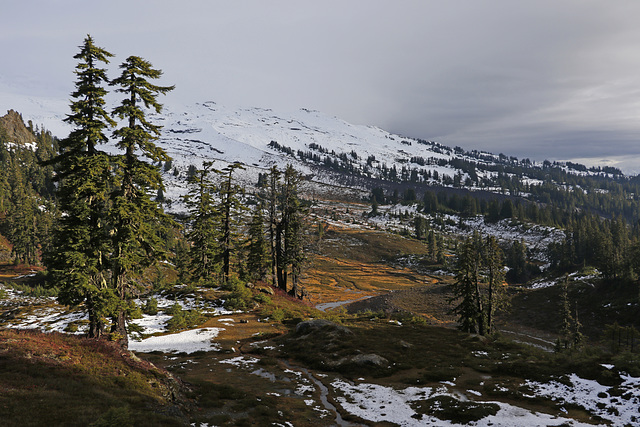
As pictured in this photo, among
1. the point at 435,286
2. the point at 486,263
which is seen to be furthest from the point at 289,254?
the point at 435,286

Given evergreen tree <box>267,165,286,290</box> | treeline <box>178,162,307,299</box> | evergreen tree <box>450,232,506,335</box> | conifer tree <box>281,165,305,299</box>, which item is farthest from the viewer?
conifer tree <box>281,165,305,299</box>

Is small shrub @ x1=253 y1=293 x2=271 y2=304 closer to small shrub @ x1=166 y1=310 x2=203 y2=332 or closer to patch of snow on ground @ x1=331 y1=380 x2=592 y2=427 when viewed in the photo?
small shrub @ x1=166 y1=310 x2=203 y2=332

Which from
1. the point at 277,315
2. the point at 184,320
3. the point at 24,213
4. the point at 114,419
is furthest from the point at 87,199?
the point at 24,213

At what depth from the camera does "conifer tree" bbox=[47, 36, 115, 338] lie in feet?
70.6

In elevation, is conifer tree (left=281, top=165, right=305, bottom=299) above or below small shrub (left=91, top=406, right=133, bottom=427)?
above

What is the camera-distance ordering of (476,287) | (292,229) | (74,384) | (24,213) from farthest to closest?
(24,213) < (292,229) < (476,287) < (74,384)

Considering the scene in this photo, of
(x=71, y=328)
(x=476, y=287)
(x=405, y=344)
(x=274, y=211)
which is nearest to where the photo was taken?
(x=405, y=344)

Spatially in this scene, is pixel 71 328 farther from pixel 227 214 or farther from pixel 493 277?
pixel 493 277

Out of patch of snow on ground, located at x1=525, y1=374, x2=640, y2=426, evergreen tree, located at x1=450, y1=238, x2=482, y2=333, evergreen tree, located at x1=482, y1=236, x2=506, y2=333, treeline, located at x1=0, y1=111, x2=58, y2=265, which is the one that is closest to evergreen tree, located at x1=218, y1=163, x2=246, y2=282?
evergreen tree, located at x1=450, y1=238, x2=482, y2=333

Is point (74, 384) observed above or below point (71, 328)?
above

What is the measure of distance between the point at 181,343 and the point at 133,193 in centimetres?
1752

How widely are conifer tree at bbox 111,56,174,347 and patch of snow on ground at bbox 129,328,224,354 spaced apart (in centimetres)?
923

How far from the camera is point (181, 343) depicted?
32.9 meters

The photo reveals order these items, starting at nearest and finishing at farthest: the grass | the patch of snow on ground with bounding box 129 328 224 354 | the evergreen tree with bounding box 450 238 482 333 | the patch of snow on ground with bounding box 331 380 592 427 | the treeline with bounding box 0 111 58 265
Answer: the grass, the patch of snow on ground with bounding box 331 380 592 427, the patch of snow on ground with bounding box 129 328 224 354, the evergreen tree with bounding box 450 238 482 333, the treeline with bounding box 0 111 58 265
